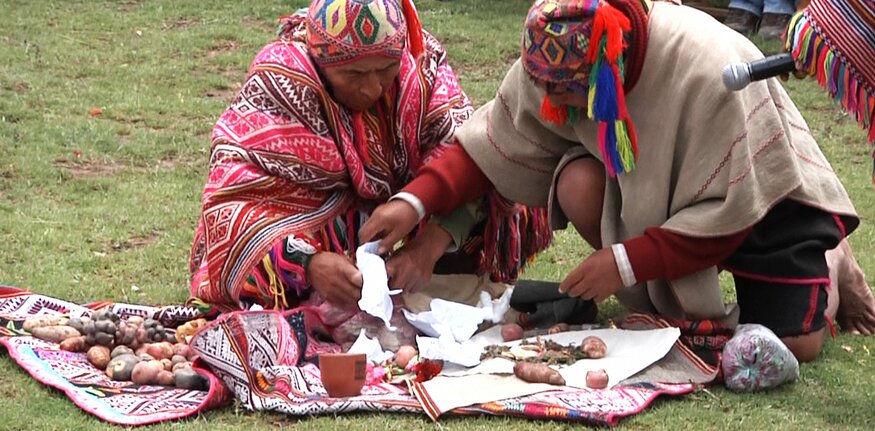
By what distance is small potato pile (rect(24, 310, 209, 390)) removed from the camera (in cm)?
387

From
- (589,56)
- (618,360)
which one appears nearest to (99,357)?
(618,360)

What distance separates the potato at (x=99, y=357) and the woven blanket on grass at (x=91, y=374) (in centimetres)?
2

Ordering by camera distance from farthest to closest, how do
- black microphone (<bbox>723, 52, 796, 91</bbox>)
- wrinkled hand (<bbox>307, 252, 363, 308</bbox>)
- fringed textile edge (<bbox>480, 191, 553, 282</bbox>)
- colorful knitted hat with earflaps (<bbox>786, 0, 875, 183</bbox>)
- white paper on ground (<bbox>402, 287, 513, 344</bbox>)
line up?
fringed textile edge (<bbox>480, 191, 553, 282</bbox>) < white paper on ground (<bbox>402, 287, 513, 344</bbox>) < wrinkled hand (<bbox>307, 252, 363, 308</bbox>) < colorful knitted hat with earflaps (<bbox>786, 0, 875, 183</bbox>) < black microphone (<bbox>723, 52, 796, 91</bbox>)

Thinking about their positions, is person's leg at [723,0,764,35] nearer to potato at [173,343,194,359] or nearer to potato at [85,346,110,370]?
potato at [173,343,194,359]

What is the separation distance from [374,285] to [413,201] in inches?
13.5

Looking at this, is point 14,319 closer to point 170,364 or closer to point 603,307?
point 170,364

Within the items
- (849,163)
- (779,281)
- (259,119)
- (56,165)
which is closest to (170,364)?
(259,119)

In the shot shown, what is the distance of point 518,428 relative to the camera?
138 inches

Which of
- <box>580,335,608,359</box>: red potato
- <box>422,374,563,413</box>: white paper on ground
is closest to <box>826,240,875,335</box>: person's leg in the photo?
<box>580,335,608,359</box>: red potato

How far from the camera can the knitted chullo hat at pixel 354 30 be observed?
4.07 metres

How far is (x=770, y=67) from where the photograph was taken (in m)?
3.09

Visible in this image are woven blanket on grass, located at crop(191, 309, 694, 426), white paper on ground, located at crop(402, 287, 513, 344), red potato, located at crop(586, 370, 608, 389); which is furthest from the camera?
white paper on ground, located at crop(402, 287, 513, 344)

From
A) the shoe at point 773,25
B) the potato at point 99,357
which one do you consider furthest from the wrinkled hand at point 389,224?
the shoe at point 773,25

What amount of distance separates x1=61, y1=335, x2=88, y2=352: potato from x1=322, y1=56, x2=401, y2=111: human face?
114 centimetres
